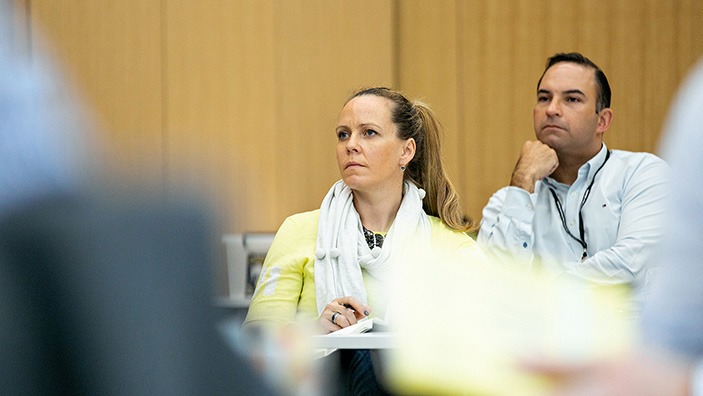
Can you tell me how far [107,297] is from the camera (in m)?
0.46

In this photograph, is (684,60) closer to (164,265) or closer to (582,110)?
(582,110)

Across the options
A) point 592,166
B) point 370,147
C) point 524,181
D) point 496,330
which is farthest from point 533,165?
point 496,330

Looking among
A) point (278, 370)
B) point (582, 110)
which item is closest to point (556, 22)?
point (582, 110)

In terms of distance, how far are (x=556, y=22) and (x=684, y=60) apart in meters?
0.76

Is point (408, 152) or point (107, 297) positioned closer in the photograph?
point (107, 297)

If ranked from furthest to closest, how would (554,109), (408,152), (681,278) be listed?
(554,109) → (408,152) → (681,278)

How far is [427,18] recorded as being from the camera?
580 cm

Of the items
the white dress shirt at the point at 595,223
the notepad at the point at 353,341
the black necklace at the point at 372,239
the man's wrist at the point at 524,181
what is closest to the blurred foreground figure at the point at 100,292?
the notepad at the point at 353,341

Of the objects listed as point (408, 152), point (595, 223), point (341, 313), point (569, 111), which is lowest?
point (341, 313)

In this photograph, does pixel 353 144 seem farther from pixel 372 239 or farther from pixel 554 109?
pixel 554 109

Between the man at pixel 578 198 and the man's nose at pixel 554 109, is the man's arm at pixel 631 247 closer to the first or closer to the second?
the man at pixel 578 198

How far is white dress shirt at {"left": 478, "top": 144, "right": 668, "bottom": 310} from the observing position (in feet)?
10.6

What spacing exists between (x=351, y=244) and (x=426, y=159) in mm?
547

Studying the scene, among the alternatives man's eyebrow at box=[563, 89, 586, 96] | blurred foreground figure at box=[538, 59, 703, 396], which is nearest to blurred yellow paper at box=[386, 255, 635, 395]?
blurred foreground figure at box=[538, 59, 703, 396]
